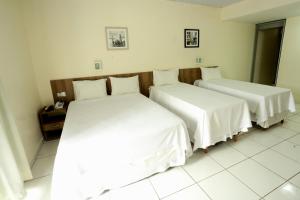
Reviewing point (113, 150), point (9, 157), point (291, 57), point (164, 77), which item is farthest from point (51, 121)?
point (291, 57)

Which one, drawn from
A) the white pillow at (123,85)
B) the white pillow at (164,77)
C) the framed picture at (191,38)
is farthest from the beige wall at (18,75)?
the framed picture at (191,38)

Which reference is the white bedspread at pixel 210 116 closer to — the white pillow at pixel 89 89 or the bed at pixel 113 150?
the bed at pixel 113 150

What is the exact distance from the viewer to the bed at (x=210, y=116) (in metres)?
1.96

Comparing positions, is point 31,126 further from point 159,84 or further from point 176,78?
point 176,78

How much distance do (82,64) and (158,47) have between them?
5.26 ft

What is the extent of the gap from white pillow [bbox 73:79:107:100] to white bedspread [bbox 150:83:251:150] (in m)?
1.25

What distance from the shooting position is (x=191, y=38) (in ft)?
12.3

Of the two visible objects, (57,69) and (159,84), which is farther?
(159,84)

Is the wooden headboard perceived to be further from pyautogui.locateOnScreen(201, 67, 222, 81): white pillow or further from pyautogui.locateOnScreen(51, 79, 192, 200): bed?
pyautogui.locateOnScreen(51, 79, 192, 200): bed

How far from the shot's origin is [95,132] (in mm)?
1589

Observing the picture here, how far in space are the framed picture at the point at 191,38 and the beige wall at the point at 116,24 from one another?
0.36ft

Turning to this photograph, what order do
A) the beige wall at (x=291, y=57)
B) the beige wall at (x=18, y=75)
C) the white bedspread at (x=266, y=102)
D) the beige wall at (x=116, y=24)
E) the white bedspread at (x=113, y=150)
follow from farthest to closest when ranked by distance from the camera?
the beige wall at (x=291, y=57), the beige wall at (x=116, y=24), the white bedspread at (x=266, y=102), the beige wall at (x=18, y=75), the white bedspread at (x=113, y=150)

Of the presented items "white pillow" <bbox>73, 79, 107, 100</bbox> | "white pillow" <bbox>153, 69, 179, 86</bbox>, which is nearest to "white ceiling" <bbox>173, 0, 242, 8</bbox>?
"white pillow" <bbox>153, 69, 179, 86</bbox>

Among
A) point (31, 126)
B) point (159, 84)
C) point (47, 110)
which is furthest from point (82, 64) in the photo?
point (159, 84)
